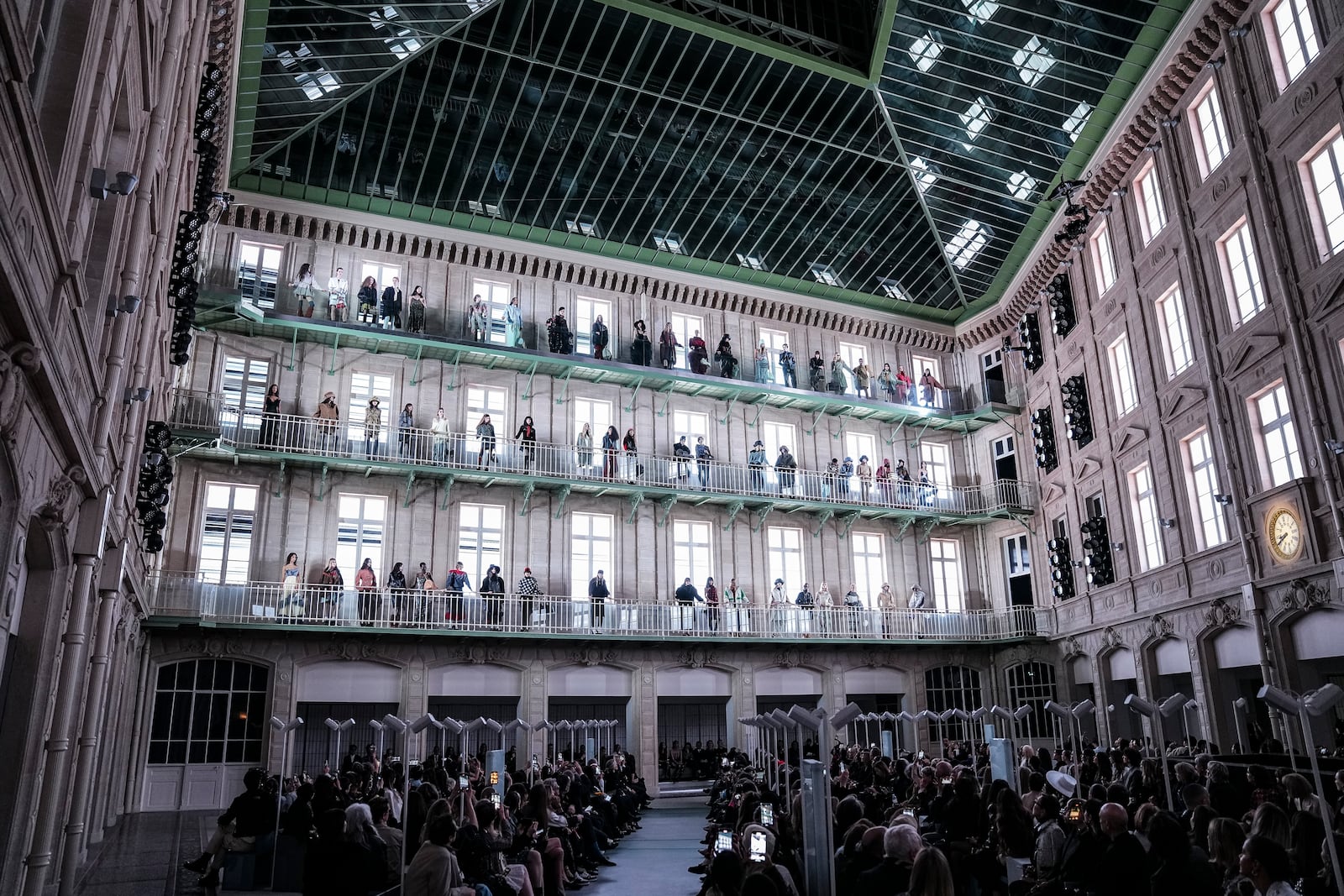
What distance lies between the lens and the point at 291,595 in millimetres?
21422

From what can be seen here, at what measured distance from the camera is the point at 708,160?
25.9 metres

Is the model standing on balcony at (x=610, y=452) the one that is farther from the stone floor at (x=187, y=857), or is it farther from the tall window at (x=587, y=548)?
Answer: the stone floor at (x=187, y=857)

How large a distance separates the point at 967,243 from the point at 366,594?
64.7 ft

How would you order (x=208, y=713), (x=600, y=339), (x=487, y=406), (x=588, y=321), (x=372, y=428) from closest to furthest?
(x=208, y=713)
(x=372, y=428)
(x=487, y=406)
(x=600, y=339)
(x=588, y=321)

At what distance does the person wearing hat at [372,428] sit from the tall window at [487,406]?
248 cm

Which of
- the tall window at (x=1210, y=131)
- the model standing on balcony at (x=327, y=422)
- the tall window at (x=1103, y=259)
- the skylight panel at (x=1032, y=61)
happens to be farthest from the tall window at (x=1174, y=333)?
the model standing on balcony at (x=327, y=422)

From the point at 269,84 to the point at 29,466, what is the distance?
1674 centimetres

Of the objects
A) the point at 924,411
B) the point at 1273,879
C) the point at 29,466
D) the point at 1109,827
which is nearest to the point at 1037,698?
the point at 924,411

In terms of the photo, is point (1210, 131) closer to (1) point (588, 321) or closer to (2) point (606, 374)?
(2) point (606, 374)

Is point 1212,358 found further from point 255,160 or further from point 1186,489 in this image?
point 255,160

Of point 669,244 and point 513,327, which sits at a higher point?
point 669,244

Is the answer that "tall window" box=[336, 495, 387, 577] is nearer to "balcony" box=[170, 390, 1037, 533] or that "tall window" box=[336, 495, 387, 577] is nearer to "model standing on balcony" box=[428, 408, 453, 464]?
"balcony" box=[170, 390, 1037, 533]

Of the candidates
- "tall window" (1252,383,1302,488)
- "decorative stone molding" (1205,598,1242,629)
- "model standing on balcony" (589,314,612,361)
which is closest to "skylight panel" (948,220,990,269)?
"model standing on balcony" (589,314,612,361)

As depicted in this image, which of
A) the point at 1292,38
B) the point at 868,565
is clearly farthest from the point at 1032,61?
the point at 868,565
